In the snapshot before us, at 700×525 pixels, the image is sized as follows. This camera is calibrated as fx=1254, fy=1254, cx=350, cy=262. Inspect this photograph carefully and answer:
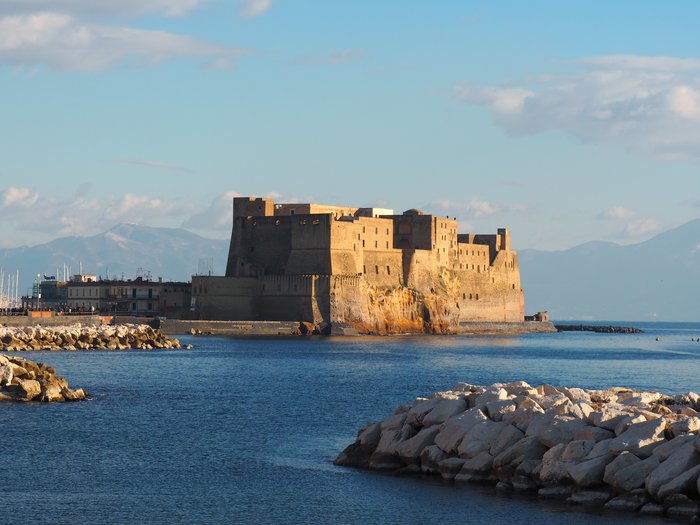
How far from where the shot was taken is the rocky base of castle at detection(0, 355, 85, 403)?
3011 centimetres

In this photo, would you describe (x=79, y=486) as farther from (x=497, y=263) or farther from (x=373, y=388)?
(x=497, y=263)

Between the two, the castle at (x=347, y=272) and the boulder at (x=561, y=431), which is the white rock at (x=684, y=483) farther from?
the castle at (x=347, y=272)

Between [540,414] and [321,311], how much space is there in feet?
185

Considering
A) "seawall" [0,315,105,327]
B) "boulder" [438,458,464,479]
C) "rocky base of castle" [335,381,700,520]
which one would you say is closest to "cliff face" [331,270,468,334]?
"seawall" [0,315,105,327]

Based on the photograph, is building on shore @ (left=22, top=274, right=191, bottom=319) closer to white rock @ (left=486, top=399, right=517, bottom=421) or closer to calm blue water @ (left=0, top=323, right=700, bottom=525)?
calm blue water @ (left=0, top=323, right=700, bottom=525)

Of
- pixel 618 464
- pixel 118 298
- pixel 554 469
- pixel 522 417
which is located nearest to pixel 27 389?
pixel 522 417

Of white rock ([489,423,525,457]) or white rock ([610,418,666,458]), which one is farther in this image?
white rock ([489,423,525,457])

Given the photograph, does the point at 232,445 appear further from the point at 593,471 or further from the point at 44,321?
the point at 44,321

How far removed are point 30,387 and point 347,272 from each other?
47365mm

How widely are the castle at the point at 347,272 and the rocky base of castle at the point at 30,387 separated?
140 feet

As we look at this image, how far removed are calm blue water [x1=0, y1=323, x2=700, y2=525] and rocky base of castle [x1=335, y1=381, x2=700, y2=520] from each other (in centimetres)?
52

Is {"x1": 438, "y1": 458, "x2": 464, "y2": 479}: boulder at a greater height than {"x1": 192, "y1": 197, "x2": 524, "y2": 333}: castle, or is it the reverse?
{"x1": 192, "y1": 197, "x2": 524, "y2": 333}: castle

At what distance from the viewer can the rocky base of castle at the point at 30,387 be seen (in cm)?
3011

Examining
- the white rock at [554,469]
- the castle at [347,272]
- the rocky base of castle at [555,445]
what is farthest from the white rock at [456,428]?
the castle at [347,272]
